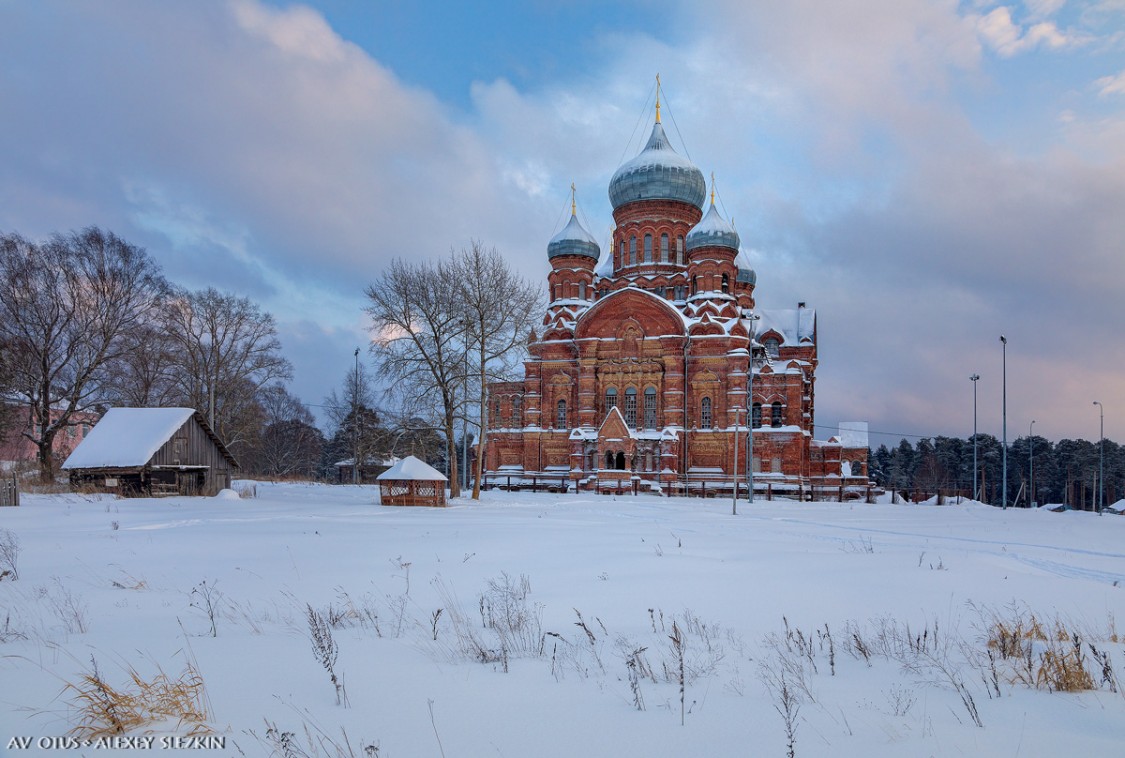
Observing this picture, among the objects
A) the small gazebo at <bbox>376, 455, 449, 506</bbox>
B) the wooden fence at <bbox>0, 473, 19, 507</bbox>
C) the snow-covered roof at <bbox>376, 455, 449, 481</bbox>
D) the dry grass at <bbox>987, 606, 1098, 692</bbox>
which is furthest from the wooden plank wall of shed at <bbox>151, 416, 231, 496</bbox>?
the dry grass at <bbox>987, 606, 1098, 692</bbox>

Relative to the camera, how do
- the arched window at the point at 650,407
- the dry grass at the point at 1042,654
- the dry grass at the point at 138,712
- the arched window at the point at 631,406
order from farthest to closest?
the arched window at the point at 631,406 < the arched window at the point at 650,407 < the dry grass at the point at 1042,654 < the dry grass at the point at 138,712

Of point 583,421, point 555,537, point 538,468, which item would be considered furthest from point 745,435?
point 555,537

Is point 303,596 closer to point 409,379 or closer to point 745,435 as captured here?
point 409,379

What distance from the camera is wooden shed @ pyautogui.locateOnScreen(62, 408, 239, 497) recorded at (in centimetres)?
2820

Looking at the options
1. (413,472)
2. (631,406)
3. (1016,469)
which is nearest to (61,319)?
(413,472)

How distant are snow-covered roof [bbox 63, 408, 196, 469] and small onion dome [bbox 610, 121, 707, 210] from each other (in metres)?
34.3

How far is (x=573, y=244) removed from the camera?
165 feet

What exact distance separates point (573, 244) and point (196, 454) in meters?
29.9

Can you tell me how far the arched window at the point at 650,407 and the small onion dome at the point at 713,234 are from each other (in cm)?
1059

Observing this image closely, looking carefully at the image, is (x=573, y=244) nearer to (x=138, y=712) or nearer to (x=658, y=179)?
(x=658, y=179)

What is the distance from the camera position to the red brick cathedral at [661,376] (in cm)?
4291

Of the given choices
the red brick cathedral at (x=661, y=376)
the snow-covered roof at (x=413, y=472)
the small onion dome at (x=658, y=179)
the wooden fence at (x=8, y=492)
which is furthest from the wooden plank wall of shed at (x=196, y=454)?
the small onion dome at (x=658, y=179)

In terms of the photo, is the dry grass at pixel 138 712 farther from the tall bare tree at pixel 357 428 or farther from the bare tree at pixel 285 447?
the bare tree at pixel 285 447

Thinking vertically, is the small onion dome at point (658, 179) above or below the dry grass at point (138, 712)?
above
